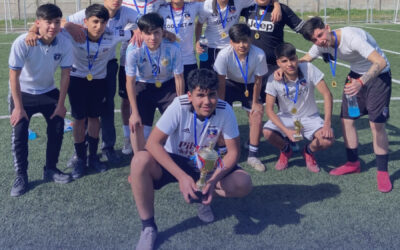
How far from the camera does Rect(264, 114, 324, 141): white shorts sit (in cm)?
596

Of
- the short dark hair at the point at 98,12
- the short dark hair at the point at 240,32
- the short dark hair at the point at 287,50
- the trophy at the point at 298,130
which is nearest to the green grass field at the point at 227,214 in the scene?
the trophy at the point at 298,130

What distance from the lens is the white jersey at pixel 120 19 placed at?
19.0 ft

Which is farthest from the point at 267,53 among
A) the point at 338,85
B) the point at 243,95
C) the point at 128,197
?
the point at 338,85

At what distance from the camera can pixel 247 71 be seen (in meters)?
6.09

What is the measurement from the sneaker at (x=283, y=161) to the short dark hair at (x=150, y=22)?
2170mm

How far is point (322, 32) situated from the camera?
5172 millimetres

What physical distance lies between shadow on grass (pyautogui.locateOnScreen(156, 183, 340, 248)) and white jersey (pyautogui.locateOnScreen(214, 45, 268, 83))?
1.49 metres

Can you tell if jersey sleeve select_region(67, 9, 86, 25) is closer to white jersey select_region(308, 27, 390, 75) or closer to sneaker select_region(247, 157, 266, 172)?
sneaker select_region(247, 157, 266, 172)

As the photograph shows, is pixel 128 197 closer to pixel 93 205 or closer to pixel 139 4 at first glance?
pixel 93 205

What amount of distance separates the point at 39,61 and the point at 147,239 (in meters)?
2.26

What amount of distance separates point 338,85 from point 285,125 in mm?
4776

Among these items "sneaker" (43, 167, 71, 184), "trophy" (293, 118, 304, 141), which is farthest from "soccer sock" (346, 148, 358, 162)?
"sneaker" (43, 167, 71, 184)

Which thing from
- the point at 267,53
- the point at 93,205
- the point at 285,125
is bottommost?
the point at 93,205

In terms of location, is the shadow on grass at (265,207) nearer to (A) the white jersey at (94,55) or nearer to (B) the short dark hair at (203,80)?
(B) the short dark hair at (203,80)
